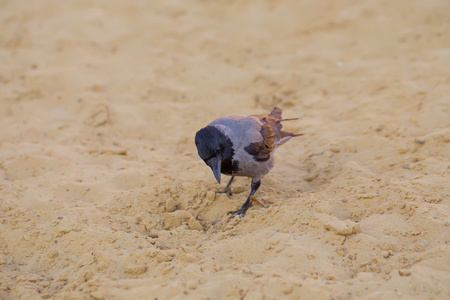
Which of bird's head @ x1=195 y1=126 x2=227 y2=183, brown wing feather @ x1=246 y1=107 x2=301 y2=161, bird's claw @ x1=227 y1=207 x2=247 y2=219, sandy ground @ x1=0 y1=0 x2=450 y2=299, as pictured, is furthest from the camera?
brown wing feather @ x1=246 y1=107 x2=301 y2=161

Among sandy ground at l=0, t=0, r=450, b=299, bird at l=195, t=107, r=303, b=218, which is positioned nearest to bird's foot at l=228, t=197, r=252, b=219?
bird at l=195, t=107, r=303, b=218

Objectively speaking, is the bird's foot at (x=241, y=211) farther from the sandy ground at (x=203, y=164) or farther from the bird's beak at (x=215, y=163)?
the bird's beak at (x=215, y=163)

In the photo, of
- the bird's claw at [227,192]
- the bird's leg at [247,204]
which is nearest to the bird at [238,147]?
the bird's leg at [247,204]

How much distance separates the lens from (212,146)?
371 centimetres

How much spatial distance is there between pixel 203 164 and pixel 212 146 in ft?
3.49

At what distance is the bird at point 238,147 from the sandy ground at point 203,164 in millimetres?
366

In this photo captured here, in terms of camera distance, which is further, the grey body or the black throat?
the grey body

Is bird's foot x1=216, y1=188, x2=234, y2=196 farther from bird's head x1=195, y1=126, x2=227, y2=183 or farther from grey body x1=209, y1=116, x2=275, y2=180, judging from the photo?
bird's head x1=195, y1=126, x2=227, y2=183

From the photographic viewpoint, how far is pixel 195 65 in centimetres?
665

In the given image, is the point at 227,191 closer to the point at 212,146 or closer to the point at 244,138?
the point at 244,138

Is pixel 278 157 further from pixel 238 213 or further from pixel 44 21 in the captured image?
pixel 44 21

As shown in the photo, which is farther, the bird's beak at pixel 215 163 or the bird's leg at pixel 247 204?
the bird's leg at pixel 247 204

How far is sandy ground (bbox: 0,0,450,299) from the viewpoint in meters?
2.86

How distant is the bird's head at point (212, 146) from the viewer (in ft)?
12.2
